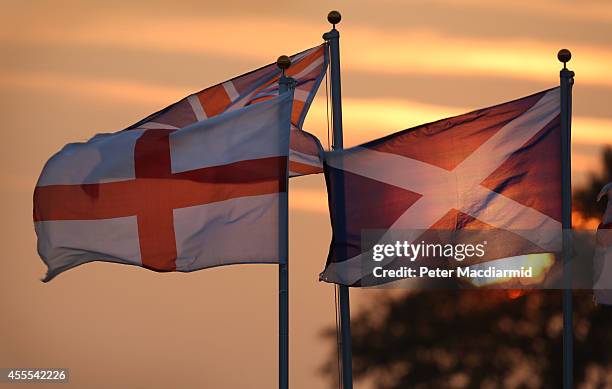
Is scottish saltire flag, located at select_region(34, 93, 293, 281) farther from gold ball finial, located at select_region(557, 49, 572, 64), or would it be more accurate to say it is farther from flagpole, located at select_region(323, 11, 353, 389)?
gold ball finial, located at select_region(557, 49, 572, 64)

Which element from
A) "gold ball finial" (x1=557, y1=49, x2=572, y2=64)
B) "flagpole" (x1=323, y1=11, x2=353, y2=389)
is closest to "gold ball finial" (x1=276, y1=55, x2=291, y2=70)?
"flagpole" (x1=323, y1=11, x2=353, y2=389)

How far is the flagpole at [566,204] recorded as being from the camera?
23875mm

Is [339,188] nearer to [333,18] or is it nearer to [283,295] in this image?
[283,295]

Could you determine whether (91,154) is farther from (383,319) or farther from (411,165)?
(383,319)

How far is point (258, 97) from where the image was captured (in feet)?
83.8

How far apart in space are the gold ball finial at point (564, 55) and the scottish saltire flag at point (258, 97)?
3517 millimetres

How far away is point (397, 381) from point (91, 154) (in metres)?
39.6

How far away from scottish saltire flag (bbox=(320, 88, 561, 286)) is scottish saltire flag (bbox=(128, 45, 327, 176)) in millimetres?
1408

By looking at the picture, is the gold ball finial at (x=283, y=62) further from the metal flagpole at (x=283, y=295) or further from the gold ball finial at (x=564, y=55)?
the gold ball finial at (x=564, y=55)

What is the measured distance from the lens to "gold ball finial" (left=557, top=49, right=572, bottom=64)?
79.2 feet

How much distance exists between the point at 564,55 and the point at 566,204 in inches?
83.6

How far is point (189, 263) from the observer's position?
23.3 m

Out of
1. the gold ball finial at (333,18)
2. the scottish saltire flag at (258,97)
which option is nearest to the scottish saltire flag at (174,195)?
the scottish saltire flag at (258,97)

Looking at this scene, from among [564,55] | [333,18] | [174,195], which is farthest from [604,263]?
[174,195]
